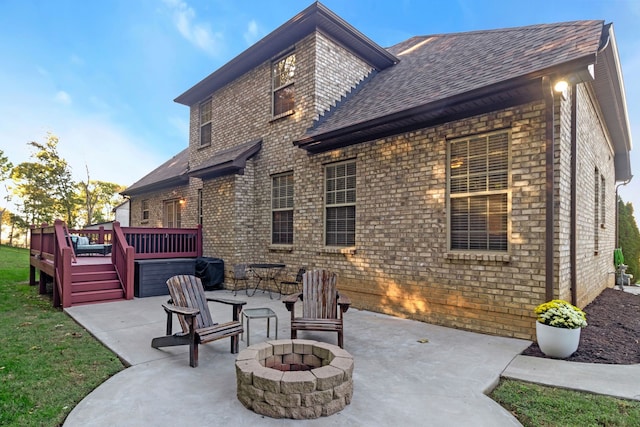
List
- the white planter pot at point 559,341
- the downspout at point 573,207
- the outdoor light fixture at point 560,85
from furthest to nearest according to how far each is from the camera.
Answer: the downspout at point 573,207 → the outdoor light fixture at point 560,85 → the white planter pot at point 559,341

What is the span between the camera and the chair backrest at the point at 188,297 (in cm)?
430

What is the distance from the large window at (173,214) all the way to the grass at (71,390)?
8.63 meters

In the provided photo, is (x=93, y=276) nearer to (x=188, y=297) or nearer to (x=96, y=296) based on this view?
(x=96, y=296)

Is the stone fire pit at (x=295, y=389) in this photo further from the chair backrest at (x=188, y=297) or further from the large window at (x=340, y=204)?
the large window at (x=340, y=204)

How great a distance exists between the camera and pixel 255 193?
970 centimetres

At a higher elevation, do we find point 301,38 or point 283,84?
point 301,38

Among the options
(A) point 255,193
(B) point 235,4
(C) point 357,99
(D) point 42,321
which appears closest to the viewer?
(D) point 42,321

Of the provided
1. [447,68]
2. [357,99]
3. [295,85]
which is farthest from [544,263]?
[295,85]

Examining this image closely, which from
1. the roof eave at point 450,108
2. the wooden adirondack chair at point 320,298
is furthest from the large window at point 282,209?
the wooden adirondack chair at point 320,298

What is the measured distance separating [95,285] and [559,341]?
8.83m

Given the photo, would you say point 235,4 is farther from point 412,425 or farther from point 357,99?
point 412,425

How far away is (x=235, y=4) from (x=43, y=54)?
37.0 ft

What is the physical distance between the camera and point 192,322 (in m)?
3.84

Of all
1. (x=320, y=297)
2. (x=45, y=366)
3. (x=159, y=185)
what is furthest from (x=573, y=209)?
(x=159, y=185)
